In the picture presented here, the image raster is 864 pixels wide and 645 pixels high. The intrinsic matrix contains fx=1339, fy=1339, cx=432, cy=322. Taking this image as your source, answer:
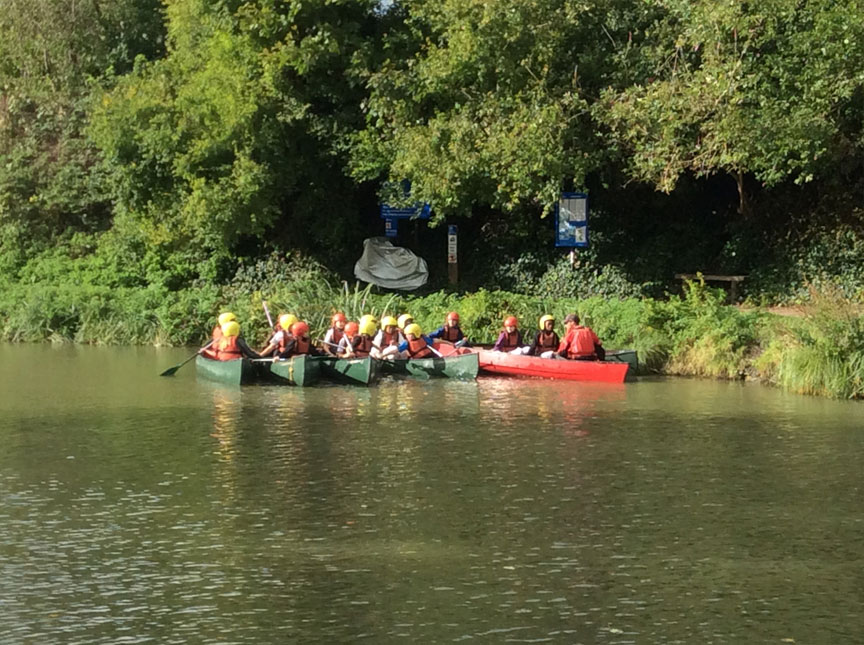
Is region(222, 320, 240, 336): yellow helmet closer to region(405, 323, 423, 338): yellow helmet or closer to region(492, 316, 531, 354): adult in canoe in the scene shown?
region(405, 323, 423, 338): yellow helmet

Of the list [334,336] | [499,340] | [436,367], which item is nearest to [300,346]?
[334,336]

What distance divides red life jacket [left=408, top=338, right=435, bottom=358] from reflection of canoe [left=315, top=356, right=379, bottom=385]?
1.49m

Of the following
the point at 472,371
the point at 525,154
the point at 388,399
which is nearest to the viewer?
the point at 388,399

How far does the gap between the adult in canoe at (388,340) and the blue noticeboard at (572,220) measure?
6.63 meters

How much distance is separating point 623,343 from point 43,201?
64.4 ft

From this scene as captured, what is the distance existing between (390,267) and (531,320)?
667 centimetres

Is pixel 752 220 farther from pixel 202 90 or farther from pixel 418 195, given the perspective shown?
pixel 202 90

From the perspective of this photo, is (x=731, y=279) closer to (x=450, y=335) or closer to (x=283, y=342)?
(x=450, y=335)

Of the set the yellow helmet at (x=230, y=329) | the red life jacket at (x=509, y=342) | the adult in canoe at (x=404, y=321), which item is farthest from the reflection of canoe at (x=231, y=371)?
the red life jacket at (x=509, y=342)

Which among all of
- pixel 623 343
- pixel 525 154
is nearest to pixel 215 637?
pixel 623 343

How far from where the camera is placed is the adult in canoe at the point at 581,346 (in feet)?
78.2

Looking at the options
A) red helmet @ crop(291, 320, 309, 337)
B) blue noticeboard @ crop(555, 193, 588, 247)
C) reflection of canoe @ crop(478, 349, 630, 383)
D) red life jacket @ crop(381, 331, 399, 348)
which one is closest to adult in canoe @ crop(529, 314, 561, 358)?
reflection of canoe @ crop(478, 349, 630, 383)

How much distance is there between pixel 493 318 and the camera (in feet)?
91.1

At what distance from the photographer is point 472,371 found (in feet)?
78.7
